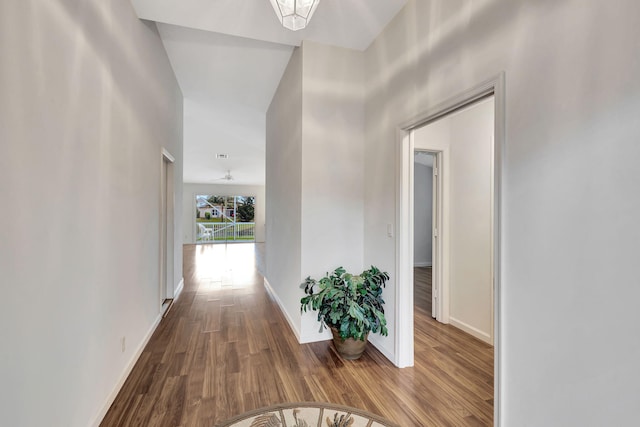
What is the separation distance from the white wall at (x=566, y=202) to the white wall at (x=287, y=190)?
1739mm

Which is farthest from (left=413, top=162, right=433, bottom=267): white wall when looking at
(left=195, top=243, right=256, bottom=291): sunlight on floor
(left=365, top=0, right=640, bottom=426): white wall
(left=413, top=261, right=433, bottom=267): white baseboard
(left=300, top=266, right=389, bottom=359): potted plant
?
(left=365, top=0, right=640, bottom=426): white wall

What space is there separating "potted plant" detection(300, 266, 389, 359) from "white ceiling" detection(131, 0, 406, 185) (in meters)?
2.24

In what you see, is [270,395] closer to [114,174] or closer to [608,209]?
[114,174]

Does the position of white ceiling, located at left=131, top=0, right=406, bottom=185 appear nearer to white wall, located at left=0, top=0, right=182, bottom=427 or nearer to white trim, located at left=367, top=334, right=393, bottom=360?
white wall, located at left=0, top=0, right=182, bottom=427

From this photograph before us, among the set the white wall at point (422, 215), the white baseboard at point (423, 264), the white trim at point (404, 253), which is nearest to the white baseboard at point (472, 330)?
the white trim at point (404, 253)

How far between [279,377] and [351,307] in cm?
79

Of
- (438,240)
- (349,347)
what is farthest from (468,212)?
(349,347)

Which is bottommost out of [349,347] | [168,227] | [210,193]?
[349,347]

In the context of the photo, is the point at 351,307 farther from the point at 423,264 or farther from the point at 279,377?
the point at 423,264

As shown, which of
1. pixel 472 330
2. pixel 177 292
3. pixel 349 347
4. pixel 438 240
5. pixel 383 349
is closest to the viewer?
pixel 349 347

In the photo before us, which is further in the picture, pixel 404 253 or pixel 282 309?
pixel 282 309

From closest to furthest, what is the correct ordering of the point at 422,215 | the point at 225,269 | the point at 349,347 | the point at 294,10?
1. the point at 294,10
2. the point at 349,347
3. the point at 225,269
4. the point at 422,215

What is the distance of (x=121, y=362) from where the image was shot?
2.04 meters

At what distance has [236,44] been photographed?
9.93 ft
